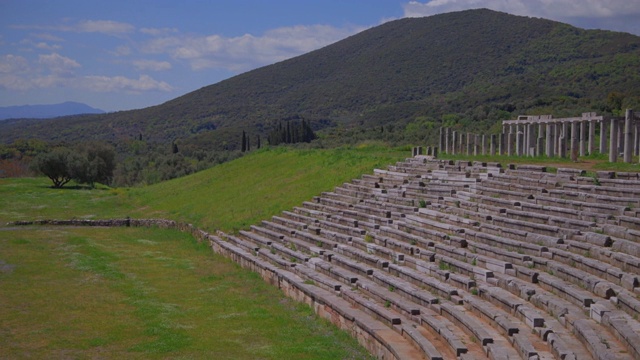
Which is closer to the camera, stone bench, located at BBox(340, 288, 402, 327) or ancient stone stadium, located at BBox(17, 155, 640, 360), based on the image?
ancient stone stadium, located at BBox(17, 155, 640, 360)

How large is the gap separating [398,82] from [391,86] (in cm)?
137

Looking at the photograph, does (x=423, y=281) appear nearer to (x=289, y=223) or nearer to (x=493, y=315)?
(x=493, y=315)

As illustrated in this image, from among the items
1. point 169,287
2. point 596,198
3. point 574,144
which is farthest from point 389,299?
point 574,144

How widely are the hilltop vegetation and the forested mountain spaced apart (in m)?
0.25

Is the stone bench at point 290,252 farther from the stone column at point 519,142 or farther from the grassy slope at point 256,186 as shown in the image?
the stone column at point 519,142

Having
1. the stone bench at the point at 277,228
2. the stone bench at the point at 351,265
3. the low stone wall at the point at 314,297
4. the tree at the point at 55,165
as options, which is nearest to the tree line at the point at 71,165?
the tree at the point at 55,165

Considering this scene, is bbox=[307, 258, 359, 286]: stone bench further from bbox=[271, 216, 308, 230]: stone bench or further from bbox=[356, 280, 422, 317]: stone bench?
bbox=[271, 216, 308, 230]: stone bench

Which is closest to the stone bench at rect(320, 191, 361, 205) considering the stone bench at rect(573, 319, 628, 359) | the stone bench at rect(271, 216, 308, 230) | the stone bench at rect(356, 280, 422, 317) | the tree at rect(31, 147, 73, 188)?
the stone bench at rect(271, 216, 308, 230)

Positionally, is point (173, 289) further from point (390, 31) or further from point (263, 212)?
point (390, 31)

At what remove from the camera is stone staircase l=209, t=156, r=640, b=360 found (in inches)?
383

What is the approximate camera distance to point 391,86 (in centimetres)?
11888

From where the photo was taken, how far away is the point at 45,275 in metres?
20.6

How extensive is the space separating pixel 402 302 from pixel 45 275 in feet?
41.0

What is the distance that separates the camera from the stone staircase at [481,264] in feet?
31.9
